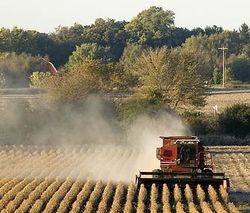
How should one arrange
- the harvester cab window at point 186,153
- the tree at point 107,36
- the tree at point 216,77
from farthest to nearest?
the tree at point 107,36 < the tree at point 216,77 < the harvester cab window at point 186,153

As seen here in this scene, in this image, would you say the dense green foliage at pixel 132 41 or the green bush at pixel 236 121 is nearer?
the green bush at pixel 236 121

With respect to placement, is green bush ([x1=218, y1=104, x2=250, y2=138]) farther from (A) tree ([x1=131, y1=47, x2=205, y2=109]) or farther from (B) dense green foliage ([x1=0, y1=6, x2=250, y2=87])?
(B) dense green foliage ([x1=0, y1=6, x2=250, y2=87])

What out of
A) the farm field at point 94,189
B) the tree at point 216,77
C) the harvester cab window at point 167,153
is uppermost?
the harvester cab window at point 167,153

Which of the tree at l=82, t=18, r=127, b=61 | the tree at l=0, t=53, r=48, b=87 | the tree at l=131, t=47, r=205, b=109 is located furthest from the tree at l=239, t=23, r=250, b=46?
the tree at l=131, t=47, r=205, b=109

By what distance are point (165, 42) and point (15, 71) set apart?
172 feet

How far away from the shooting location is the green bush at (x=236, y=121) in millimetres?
47353

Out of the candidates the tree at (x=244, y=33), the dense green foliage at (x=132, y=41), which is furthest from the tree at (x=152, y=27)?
the tree at (x=244, y=33)

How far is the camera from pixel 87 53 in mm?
112625

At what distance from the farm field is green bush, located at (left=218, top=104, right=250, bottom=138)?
31.3 feet

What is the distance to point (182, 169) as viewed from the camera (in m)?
25.2

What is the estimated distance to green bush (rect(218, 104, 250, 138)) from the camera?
155 feet

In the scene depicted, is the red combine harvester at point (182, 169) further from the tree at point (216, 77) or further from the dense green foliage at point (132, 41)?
the tree at point (216, 77)

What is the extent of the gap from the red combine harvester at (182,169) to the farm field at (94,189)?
0.36 metres

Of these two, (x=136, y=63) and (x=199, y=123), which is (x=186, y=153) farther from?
(x=136, y=63)
